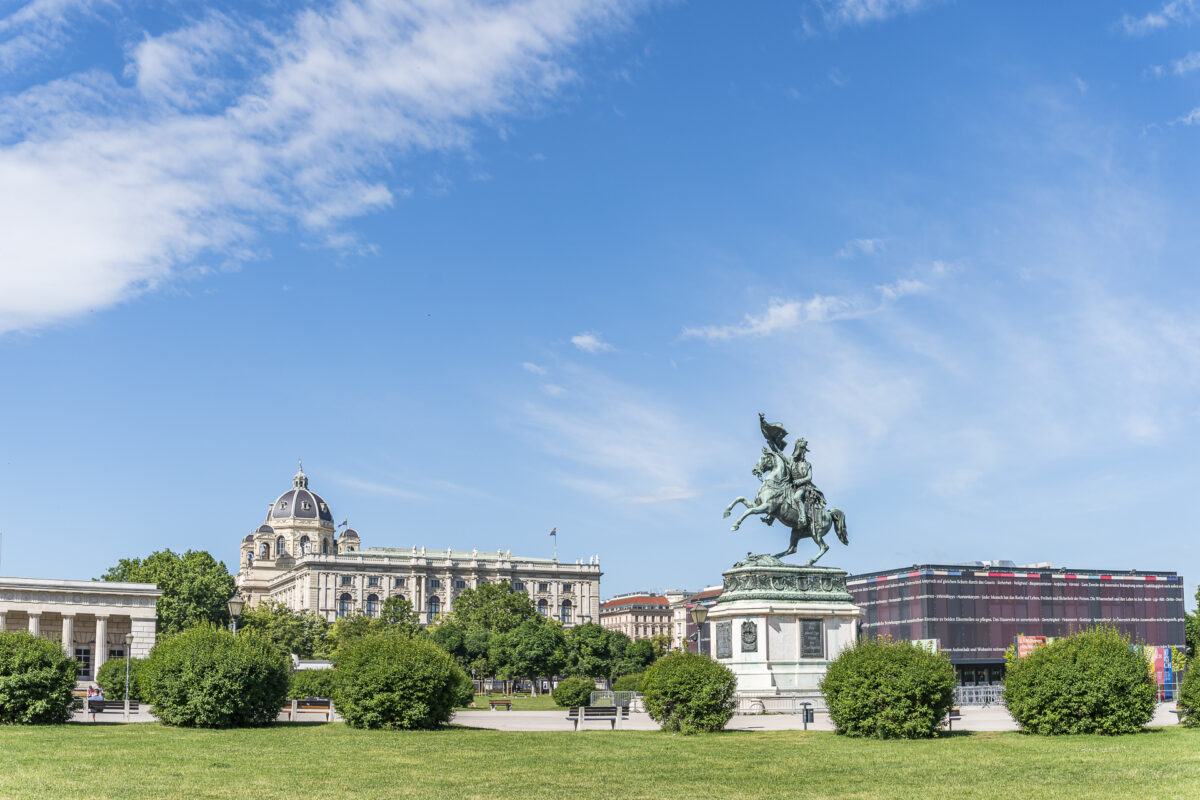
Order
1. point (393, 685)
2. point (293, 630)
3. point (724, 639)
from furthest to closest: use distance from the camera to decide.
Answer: point (293, 630) < point (724, 639) < point (393, 685)

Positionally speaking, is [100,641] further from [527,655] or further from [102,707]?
[102,707]

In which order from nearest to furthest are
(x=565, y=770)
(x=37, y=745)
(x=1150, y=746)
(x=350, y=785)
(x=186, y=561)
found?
1. (x=350, y=785)
2. (x=565, y=770)
3. (x=1150, y=746)
4. (x=37, y=745)
5. (x=186, y=561)

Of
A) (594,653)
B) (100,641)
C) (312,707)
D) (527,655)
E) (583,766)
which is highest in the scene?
(583,766)

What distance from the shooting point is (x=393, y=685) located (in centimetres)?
3011

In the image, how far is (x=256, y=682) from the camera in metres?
31.4

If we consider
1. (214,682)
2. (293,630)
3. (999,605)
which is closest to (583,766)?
(214,682)

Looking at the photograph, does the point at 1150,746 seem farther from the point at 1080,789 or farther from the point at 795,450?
the point at 795,450

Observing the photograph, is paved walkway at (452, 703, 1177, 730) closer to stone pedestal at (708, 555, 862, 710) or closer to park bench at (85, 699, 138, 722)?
stone pedestal at (708, 555, 862, 710)

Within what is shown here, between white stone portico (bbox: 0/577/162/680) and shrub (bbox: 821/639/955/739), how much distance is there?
218 ft

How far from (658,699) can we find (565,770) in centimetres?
930

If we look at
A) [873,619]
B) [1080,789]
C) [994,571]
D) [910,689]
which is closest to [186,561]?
[873,619]

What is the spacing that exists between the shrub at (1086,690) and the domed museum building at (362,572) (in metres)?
142

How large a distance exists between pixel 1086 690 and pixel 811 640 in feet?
37.7

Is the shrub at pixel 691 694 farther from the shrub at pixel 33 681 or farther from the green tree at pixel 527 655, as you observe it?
the green tree at pixel 527 655
